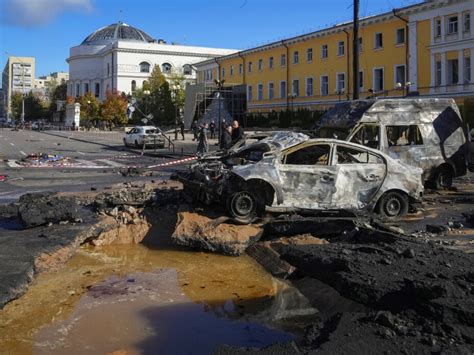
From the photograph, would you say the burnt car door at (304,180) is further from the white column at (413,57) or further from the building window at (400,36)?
the building window at (400,36)

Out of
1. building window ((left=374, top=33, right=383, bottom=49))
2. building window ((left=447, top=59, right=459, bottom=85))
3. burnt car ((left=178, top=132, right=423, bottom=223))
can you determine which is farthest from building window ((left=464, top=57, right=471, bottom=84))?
→ burnt car ((left=178, top=132, right=423, bottom=223))

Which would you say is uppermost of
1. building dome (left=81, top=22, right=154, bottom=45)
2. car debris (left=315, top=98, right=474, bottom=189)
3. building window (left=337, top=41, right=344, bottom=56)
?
building dome (left=81, top=22, right=154, bottom=45)

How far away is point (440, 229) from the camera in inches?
377

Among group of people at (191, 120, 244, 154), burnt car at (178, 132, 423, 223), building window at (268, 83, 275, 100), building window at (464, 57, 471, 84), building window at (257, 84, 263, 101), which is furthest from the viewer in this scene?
building window at (257, 84, 263, 101)

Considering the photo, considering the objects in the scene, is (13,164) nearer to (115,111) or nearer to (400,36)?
(400,36)

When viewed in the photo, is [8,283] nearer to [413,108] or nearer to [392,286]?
[392,286]

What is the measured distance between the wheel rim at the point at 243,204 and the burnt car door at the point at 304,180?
0.58 meters

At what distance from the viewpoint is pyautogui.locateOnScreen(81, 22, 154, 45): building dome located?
454 feet

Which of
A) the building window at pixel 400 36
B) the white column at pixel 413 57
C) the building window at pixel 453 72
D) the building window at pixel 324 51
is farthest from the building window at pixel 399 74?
the building window at pixel 324 51

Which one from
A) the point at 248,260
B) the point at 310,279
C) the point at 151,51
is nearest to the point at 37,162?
the point at 248,260

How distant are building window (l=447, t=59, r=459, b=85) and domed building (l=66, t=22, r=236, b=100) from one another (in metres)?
69.4

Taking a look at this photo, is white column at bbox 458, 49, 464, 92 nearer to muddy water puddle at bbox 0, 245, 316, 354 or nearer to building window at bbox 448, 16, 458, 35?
building window at bbox 448, 16, 458, 35

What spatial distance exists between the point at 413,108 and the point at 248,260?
8.53m

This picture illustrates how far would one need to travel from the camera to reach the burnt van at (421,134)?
1459 cm
